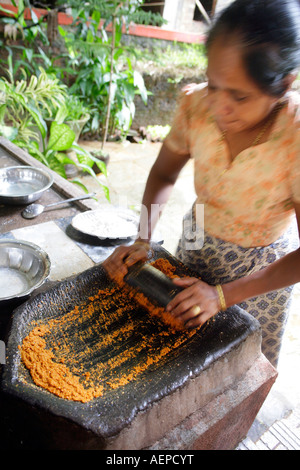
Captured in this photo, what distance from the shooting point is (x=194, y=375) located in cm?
105

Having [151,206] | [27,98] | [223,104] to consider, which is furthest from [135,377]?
[27,98]

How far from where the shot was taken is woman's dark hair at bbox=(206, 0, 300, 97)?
835 millimetres

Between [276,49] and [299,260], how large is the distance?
2.14 ft

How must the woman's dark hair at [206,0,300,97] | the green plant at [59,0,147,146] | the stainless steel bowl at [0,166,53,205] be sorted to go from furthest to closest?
the green plant at [59,0,147,146] → the stainless steel bowl at [0,166,53,205] → the woman's dark hair at [206,0,300,97]

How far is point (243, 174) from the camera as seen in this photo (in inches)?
Result: 45.5

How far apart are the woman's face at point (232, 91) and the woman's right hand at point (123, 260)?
2.02 ft

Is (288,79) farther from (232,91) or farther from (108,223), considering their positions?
(108,223)

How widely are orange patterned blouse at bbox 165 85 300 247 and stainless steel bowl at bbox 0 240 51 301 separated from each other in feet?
2.56

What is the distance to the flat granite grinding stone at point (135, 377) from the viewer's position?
894 millimetres

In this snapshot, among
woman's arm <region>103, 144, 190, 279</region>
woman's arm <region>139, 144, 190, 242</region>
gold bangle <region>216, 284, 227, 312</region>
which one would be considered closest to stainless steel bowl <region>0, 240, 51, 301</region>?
woman's arm <region>103, 144, 190, 279</region>

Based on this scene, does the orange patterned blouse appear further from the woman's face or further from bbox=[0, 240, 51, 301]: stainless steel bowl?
bbox=[0, 240, 51, 301]: stainless steel bowl

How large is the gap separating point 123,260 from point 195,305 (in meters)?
0.38

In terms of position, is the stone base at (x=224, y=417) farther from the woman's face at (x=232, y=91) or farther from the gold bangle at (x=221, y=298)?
the woman's face at (x=232, y=91)

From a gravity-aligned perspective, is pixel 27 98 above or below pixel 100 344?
above
